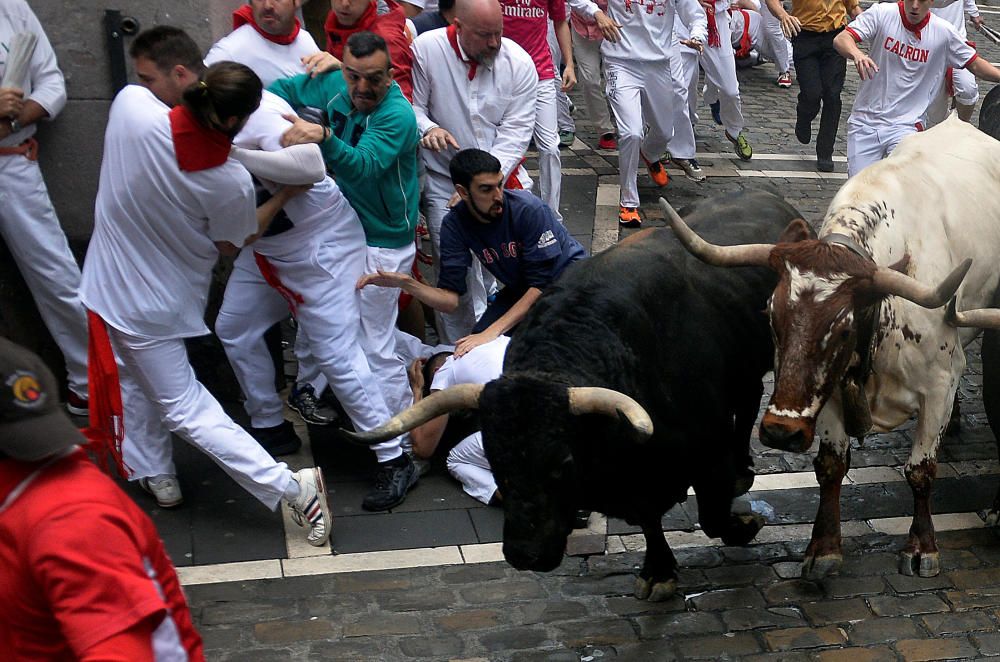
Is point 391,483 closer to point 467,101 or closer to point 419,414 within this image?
point 419,414

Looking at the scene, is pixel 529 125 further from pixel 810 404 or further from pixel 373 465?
pixel 810 404

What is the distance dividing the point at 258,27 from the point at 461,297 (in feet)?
6.27

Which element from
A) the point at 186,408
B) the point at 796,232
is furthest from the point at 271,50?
the point at 796,232

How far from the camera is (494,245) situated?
21.1ft

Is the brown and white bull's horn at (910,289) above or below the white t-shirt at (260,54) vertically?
below

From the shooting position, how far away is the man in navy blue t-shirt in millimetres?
6258

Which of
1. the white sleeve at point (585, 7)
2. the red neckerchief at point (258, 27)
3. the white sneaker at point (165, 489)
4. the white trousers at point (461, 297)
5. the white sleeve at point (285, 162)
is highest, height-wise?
the red neckerchief at point (258, 27)

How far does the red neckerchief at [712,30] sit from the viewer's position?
1258cm

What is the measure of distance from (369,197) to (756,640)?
302 centimetres

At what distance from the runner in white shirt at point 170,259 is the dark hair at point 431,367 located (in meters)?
1.12

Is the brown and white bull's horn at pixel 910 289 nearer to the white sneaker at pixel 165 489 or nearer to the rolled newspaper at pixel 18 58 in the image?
Answer: the white sneaker at pixel 165 489

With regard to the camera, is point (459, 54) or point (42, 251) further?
point (459, 54)

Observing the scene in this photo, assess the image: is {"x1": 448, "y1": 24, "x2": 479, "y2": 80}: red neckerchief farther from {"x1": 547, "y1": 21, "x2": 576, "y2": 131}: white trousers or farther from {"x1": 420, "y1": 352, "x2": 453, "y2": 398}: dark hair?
{"x1": 547, "y1": 21, "x2": 576, "y2": 131}: white trousers

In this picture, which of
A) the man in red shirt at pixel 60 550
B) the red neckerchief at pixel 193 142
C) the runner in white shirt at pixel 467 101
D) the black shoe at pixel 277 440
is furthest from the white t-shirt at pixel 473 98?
the man in red shirt at pixel 60 550
